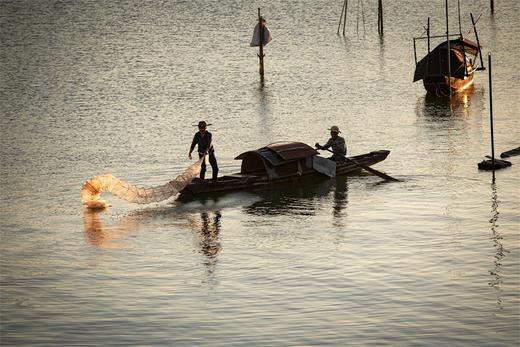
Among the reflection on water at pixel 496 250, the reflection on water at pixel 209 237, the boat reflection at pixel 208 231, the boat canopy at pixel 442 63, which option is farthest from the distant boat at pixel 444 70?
the reflection on water at pixel 209 237

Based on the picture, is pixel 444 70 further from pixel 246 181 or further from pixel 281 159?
pixel 246 181

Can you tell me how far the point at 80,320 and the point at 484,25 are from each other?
7026cm

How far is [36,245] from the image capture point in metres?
26.4

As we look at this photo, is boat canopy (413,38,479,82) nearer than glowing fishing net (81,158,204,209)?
No

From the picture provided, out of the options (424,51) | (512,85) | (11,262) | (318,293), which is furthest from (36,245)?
(424,51)

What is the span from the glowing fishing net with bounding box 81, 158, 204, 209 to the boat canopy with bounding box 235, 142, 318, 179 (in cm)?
199

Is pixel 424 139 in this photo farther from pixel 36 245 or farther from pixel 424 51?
pixel 424 51

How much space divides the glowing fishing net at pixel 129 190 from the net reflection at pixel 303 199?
5.89 ft

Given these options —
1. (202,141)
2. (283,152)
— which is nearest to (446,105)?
(283,152)

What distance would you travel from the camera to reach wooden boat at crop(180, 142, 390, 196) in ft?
98.1

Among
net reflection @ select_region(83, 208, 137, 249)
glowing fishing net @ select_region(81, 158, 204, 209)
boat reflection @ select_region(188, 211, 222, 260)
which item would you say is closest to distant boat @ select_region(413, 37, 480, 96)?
glowing fishing net @ select_region(81, 158, 204, 209)

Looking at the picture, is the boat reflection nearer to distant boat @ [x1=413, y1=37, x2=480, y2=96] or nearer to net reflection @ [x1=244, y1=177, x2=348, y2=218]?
net reflection @ [x1=244, y1=177, x2=348, y2=218]

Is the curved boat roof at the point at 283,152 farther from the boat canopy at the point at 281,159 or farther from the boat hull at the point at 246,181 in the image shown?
the boat hull at the point at 246,181

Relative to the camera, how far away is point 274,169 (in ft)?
100
